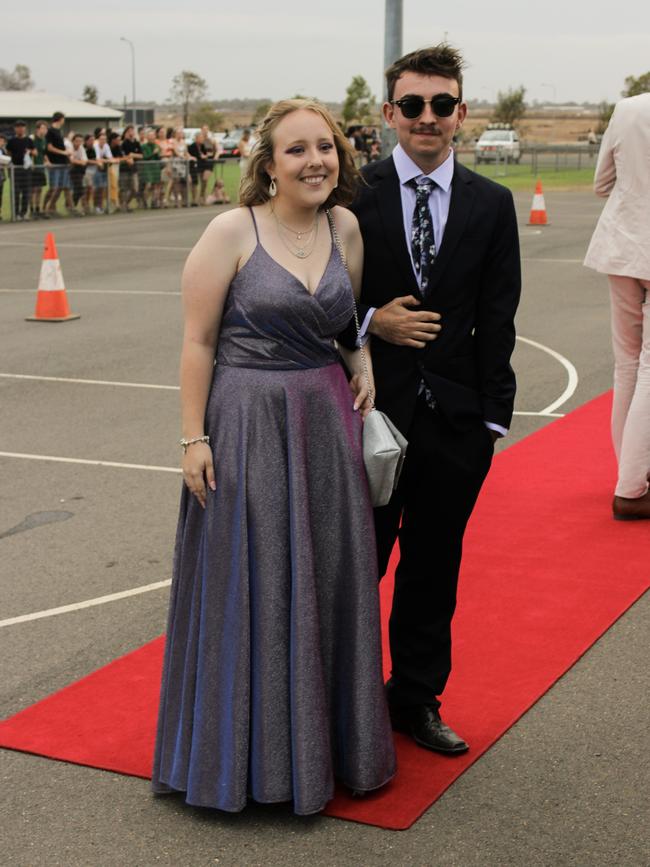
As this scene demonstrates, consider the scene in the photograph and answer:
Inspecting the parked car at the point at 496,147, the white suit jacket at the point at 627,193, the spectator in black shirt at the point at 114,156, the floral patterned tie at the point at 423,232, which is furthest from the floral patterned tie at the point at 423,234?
the parked car at the point at 496,147

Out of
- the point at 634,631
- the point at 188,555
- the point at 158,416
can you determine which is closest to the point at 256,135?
the point at 188,555

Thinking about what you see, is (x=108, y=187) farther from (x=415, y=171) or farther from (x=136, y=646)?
(x=415, y=171)

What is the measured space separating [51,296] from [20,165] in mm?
13542

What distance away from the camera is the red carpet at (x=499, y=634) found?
4230mm

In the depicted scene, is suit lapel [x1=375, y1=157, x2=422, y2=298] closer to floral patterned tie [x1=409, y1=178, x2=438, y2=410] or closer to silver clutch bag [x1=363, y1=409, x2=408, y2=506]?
floral patterned tie [x1=409, y1=178, x2=438, y2=410]

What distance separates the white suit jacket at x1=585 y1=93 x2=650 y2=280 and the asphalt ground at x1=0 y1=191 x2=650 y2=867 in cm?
131

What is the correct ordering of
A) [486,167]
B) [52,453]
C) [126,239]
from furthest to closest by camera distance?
[486,167] < [126,239] < [52,453]

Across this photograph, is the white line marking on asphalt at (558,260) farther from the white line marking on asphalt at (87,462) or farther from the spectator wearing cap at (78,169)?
the white line marking on asphalt at (87,462)

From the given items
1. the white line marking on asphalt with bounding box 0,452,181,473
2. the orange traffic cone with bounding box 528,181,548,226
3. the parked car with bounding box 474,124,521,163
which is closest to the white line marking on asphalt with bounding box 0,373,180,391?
the white line marking on asphalt with bounding box 0,452,181,473

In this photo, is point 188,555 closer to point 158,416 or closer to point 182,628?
point 182,628

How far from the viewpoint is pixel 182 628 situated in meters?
3.84

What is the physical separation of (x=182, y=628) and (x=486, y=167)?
53.0m

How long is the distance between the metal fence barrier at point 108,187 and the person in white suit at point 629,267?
20.9 meters

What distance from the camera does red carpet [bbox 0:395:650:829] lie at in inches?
167
